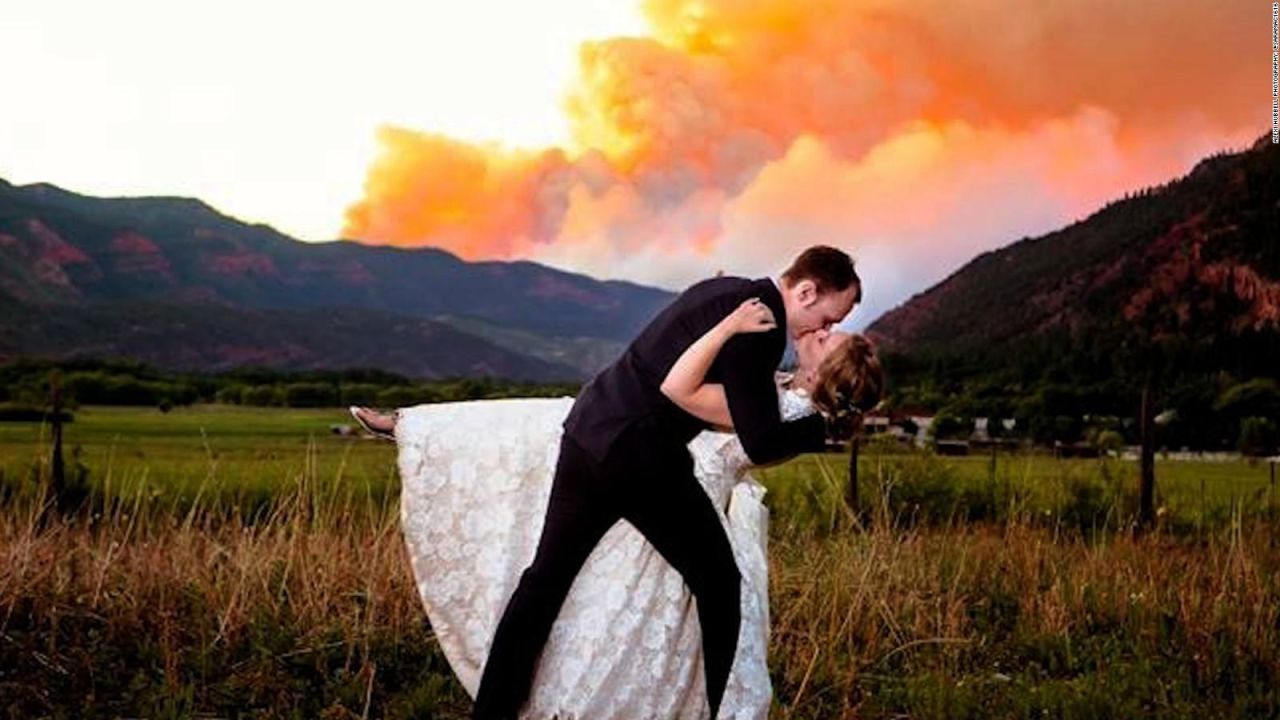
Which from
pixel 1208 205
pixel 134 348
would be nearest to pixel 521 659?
pixel 1208 205

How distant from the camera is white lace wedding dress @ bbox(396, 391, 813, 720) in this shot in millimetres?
4230

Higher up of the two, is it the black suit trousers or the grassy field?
the black suit trousers

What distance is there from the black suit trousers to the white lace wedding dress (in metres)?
0.06

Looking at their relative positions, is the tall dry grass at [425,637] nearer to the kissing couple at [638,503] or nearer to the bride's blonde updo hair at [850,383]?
the kissing couple at [638,503]

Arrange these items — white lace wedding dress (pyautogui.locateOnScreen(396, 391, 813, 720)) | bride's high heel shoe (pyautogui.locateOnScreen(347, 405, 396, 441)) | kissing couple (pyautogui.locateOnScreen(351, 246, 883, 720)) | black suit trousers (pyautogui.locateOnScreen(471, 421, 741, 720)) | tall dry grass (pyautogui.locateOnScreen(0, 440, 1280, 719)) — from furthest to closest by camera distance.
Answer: tall dry grass (pyautogui.locateOnScreen(0, 440, 1280, 719)) → bride's high heel shoe (pyautogui.locateOnScreen(347, 405, 396, 441)) → white lace wedding dress (pyautogui.locateOnScreen(396, 391, 813, 720)) → black suit trousers (pyautogui.locateOnScreen(471, 421, 741, 720)) → kissing couple (pyautogui.locateOnScreen(351, 246, 883, 720))

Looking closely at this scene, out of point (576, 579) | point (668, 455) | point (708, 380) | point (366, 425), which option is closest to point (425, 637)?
point (366, 425)

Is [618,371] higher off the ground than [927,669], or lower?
higher

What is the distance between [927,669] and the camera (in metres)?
7.44

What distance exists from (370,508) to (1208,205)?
60967mm

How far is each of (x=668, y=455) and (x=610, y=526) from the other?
31 cm

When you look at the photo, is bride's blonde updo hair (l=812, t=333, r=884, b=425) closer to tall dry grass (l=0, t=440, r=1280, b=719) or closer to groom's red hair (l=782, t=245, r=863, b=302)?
groom's red hair (l=782, t=245, r=863, b=302)

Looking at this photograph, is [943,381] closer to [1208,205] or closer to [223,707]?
[1208,205]

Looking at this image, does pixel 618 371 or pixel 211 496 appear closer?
pixel 618 371

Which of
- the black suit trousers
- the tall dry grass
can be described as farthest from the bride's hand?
the tall dry grass
